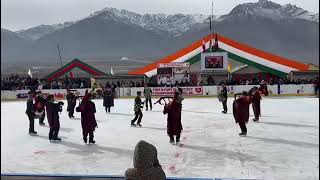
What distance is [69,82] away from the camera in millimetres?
34531

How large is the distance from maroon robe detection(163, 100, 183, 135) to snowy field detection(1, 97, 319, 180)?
0.38 m

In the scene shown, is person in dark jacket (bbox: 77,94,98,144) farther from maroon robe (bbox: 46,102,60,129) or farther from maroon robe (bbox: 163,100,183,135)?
maroon robe (bbox: 163,100,183,135)

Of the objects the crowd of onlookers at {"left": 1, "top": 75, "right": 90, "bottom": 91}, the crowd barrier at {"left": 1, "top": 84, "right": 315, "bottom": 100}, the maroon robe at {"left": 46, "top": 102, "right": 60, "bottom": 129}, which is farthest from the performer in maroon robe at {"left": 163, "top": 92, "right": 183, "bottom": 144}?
the crowd of onlookers at {"left": 1, "top": 75, "right": 90, "bottom": 91}

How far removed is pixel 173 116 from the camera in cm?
1045

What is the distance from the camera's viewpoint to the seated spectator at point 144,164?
2.99 metres

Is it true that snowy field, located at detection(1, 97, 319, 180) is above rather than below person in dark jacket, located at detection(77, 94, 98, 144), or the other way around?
below

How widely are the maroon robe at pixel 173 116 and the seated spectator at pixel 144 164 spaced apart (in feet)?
24.0

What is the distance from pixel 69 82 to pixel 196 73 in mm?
9483

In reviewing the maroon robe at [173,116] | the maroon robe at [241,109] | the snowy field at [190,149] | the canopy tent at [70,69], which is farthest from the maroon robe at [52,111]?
the canopy tent at [70,69]

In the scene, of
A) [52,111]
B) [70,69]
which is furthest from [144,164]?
[70,69]

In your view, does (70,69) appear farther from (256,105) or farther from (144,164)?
(144,164)

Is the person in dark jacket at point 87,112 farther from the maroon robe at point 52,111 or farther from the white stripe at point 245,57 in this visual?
the white stripe at point 245,57

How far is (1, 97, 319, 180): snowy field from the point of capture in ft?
25.9

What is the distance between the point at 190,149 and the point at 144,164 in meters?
7.07
